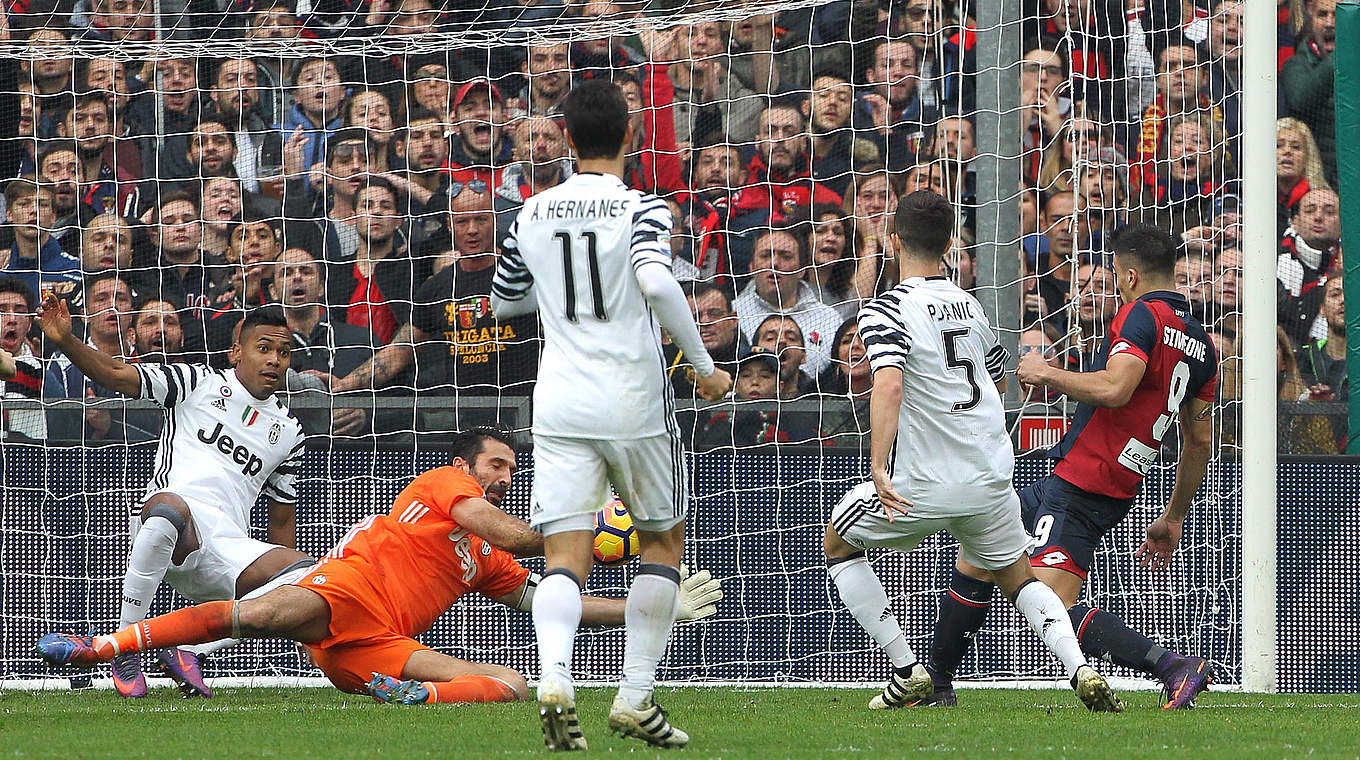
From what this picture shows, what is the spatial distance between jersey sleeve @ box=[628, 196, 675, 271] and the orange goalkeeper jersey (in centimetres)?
226

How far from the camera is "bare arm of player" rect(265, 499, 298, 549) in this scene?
300 inches

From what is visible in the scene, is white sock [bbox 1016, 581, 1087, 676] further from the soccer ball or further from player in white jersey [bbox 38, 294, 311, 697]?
player in white jersey [bbox 38, 294, 311, 697]

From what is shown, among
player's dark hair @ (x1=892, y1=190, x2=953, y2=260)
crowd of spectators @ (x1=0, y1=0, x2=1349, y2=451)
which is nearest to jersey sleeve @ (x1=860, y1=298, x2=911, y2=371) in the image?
player's dark hair @ (x1=892, y1=190, x2=953, y2=260)

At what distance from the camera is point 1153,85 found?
28.8ft

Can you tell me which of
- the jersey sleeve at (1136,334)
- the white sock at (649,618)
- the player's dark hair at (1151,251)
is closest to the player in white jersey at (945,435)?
the jersey sleeve at (1136,334)

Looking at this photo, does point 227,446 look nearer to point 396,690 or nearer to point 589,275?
point 396,690

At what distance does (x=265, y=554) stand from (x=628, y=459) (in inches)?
124

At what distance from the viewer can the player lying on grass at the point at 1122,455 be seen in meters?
6.21

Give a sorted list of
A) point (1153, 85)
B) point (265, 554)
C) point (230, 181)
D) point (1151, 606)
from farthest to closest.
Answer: point (230, 181), point (1153, 85), point (1151, 606), point (265, 554)

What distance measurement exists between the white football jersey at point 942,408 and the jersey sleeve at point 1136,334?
27.0 inches

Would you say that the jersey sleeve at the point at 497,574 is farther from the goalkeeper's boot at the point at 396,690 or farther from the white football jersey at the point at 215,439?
the white football jersey at the point at 215,439

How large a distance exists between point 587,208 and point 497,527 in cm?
202

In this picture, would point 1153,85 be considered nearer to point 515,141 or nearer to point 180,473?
point 515,141

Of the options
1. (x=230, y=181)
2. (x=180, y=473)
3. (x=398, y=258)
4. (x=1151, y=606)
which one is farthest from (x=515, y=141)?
(x=1151, y=606)
